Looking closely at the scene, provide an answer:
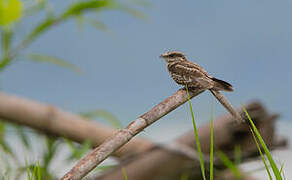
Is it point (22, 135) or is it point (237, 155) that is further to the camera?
point (22, 135)

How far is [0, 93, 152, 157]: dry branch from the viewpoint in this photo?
3.35m

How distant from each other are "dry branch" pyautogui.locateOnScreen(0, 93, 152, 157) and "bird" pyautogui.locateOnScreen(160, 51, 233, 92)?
2.02m

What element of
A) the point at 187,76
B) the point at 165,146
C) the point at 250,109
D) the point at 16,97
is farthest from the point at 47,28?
the point at 187,76

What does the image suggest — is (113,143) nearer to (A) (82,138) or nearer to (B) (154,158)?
(B) (154,158)

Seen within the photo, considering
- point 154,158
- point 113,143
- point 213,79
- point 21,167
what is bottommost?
point 113,143

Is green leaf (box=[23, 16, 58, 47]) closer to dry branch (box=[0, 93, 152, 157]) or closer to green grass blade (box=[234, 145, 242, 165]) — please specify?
dry branch (box=[0, 93, 152, 157])

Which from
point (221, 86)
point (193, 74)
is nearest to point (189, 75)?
point (193, 74)

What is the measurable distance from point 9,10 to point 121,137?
207cm

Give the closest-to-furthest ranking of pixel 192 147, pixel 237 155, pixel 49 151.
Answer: pixel 237 155 < pixel 192 147 < pixel 49 151

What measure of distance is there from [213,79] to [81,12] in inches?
85.0

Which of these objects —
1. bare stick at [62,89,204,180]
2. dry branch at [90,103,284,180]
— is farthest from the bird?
dry branch at [90,103,284,180]

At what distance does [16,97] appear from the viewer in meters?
3.44

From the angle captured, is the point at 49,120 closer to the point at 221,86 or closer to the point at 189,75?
the point at 189,75

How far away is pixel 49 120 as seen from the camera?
3.42m
